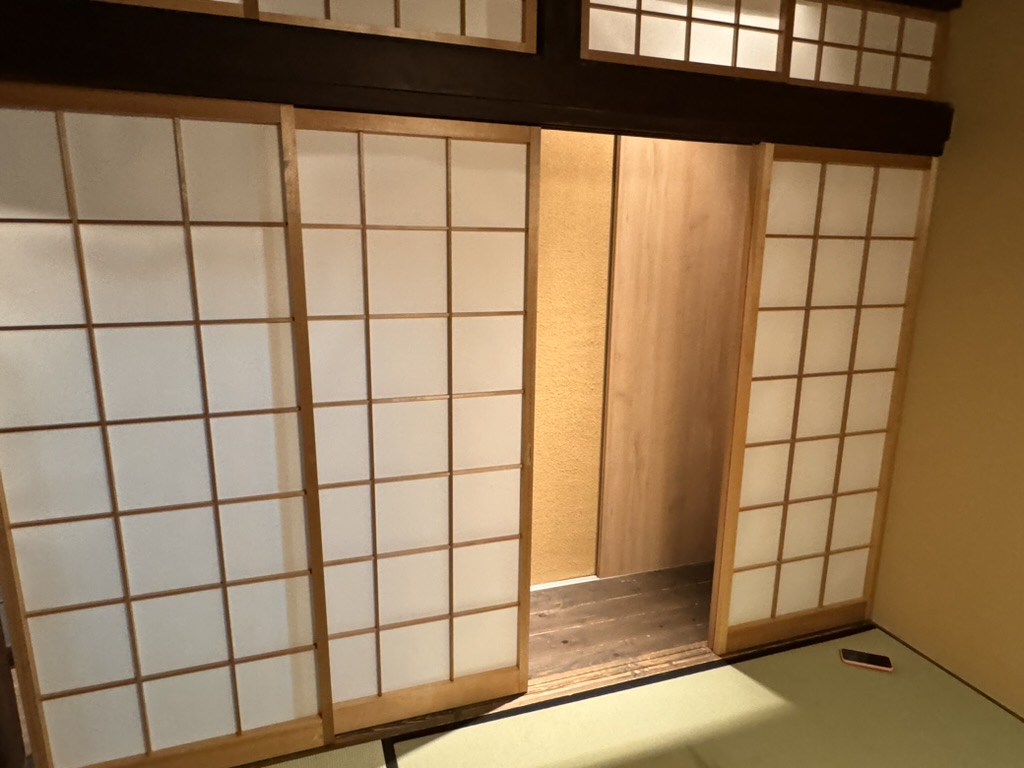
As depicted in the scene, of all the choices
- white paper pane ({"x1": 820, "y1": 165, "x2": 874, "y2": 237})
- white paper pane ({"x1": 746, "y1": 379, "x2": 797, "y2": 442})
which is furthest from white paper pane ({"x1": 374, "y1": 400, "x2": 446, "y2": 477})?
white paper pane ({"x1": 820, "y1": 165, "x2": 874, "y2": 237})

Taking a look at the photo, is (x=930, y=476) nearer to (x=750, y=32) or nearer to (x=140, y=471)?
(x=750, y=32)

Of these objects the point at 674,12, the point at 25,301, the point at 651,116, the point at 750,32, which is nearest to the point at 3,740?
the point at 25,301

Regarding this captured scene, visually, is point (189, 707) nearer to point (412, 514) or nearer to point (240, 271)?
point (412, 514)

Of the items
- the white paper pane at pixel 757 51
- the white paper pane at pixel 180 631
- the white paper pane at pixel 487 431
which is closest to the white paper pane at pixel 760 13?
the white paper pane at pixel 757 51

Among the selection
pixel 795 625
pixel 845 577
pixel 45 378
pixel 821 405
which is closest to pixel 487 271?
pixel 45 378

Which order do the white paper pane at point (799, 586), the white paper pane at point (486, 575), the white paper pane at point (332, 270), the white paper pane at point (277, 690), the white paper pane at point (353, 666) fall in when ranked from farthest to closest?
the white paper pane at point (799, 586) < the white paper pane at point (486, 575) < the white paper pane at point (353, 666) < the white paper pane at point (277, 690) < the white paper pane at point (332, 270)

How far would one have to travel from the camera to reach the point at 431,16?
212 cm

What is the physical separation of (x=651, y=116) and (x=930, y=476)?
6.83 feet

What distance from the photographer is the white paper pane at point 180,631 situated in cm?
220

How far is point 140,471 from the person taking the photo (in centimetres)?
209

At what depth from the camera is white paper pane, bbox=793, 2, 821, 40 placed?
2.61m

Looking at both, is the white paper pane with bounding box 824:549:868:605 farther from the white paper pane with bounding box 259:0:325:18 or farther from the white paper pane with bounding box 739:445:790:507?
the white paper pane with bounding box 259:0:325:18

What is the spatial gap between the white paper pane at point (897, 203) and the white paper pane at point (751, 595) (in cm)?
163

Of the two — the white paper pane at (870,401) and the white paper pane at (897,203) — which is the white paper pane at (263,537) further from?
the white paper pane at (897,203)
